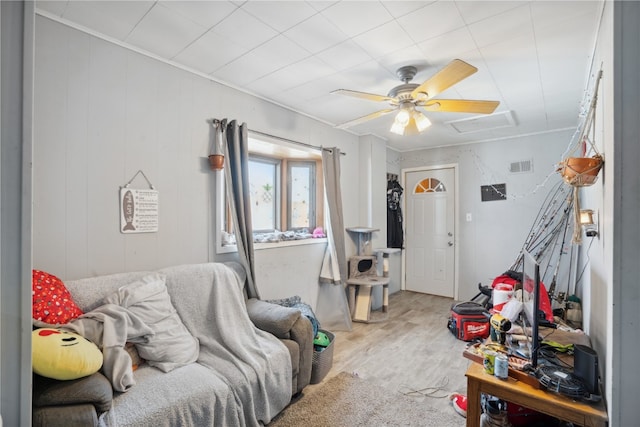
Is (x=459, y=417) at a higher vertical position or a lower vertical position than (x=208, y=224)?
lower

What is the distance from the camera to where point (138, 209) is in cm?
212

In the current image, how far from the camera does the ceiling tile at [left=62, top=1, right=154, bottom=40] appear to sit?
1683mm

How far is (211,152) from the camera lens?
2.53m

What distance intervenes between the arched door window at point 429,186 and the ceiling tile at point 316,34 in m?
3.52

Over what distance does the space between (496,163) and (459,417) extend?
361 centimetres

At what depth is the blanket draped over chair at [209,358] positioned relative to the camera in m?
1.51

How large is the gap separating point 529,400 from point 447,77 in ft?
5.77

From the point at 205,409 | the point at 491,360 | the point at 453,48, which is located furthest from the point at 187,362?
the point at 453,48

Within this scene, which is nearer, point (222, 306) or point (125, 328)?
point (125, 328)

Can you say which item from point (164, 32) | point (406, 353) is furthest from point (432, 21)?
point (406, 353)

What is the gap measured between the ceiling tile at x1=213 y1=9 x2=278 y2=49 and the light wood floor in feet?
8.28

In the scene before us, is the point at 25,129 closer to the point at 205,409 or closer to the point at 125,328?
the point at 125,328

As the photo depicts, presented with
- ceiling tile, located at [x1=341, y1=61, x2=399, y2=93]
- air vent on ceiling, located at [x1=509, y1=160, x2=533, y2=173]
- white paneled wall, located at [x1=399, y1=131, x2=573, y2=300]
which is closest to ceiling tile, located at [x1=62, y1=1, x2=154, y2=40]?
ceiling tile, located at [x1=341, y1=61, x2=399, y2=93]

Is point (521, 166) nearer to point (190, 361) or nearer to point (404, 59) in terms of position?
point (404, 59)
